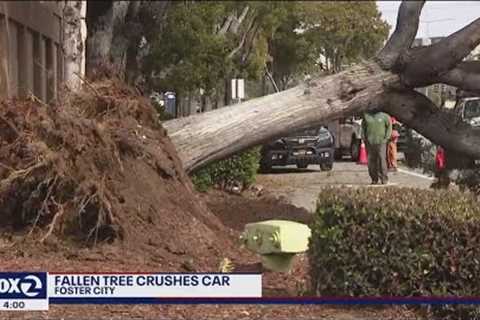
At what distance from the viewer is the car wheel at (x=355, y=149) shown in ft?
93.4

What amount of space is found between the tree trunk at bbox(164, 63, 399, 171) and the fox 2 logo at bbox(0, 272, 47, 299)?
4.04 meters

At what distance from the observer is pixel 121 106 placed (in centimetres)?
898

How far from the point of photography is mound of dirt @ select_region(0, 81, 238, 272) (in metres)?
8.02

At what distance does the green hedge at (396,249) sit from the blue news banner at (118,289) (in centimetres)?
79

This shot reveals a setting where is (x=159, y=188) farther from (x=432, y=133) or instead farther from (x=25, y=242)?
(x=432, y=133)

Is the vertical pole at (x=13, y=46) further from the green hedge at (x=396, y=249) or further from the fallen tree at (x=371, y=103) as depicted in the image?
the green hedge at (x=396, y=249)

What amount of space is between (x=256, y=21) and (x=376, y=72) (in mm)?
26841

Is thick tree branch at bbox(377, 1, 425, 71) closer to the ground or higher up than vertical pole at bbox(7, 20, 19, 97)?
closer to the ground

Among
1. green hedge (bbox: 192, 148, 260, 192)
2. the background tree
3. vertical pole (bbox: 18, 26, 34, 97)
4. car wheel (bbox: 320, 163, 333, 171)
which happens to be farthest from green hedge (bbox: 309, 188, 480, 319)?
the background tree

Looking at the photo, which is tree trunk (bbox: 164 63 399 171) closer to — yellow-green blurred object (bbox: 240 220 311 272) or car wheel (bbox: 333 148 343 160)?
yellow-green blurred object (bbox: 240 220 311 272)

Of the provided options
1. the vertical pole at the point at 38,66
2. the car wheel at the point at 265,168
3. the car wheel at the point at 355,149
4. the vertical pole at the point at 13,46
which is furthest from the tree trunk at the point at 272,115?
the car wheel at the point at 355,149

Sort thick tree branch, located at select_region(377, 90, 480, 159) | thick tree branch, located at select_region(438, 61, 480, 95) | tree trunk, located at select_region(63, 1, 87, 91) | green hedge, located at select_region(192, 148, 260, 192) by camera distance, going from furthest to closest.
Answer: green hedge, located at select_region(192, 148, 260, 192) < tree trunk, located at select_region(63, 1, 87, 91) < thick tree branch, located at select_region(377, 90, 480, 159) < thick tree branch, located at select_region(438, 61, 480, 95)

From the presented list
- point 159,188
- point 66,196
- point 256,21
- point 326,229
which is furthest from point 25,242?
point 256,21

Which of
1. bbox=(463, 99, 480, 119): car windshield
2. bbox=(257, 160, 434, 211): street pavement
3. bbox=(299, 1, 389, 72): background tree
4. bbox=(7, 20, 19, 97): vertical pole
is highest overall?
bbox=(299, 1, 389, 72): background tree
